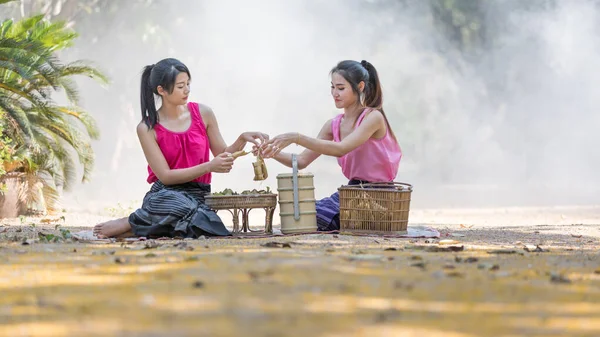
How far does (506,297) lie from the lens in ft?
9.87

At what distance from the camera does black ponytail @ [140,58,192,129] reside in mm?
6367

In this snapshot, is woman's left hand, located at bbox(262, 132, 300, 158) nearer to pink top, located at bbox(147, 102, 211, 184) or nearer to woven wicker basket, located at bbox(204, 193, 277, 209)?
woven wicker basket, located at bbox(204, 193, 277, 209)

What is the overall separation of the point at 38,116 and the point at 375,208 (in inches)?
261

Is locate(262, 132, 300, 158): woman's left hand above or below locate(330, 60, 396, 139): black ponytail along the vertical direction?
below

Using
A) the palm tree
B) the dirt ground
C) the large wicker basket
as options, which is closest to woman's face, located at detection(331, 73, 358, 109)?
the large wicker basket

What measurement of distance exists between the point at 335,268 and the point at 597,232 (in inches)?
187

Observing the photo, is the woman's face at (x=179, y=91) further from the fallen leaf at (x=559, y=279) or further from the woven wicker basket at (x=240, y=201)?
the fallen leaf at (x=559, y=279)

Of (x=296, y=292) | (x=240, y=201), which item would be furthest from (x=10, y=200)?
(x=296, y=292)

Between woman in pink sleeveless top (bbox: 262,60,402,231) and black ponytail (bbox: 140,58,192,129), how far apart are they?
0.88 metres

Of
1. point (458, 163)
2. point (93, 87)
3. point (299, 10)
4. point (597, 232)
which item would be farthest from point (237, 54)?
point (597, 232)

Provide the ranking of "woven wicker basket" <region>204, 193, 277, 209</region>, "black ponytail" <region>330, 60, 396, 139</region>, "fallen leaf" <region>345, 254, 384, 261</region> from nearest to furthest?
"fallen leaf" <region>345, 254, 384, 261</region>
"woven wicker basket" <region>204, 193, 277, 209</region>
"black ponytail" <region>330, 60, 396, 139</region>

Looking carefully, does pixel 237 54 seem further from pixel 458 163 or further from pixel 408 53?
pixel 458 163

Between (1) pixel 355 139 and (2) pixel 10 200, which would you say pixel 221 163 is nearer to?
(1) pixel 355 139

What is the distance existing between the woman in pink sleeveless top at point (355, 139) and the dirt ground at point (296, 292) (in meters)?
1.61
